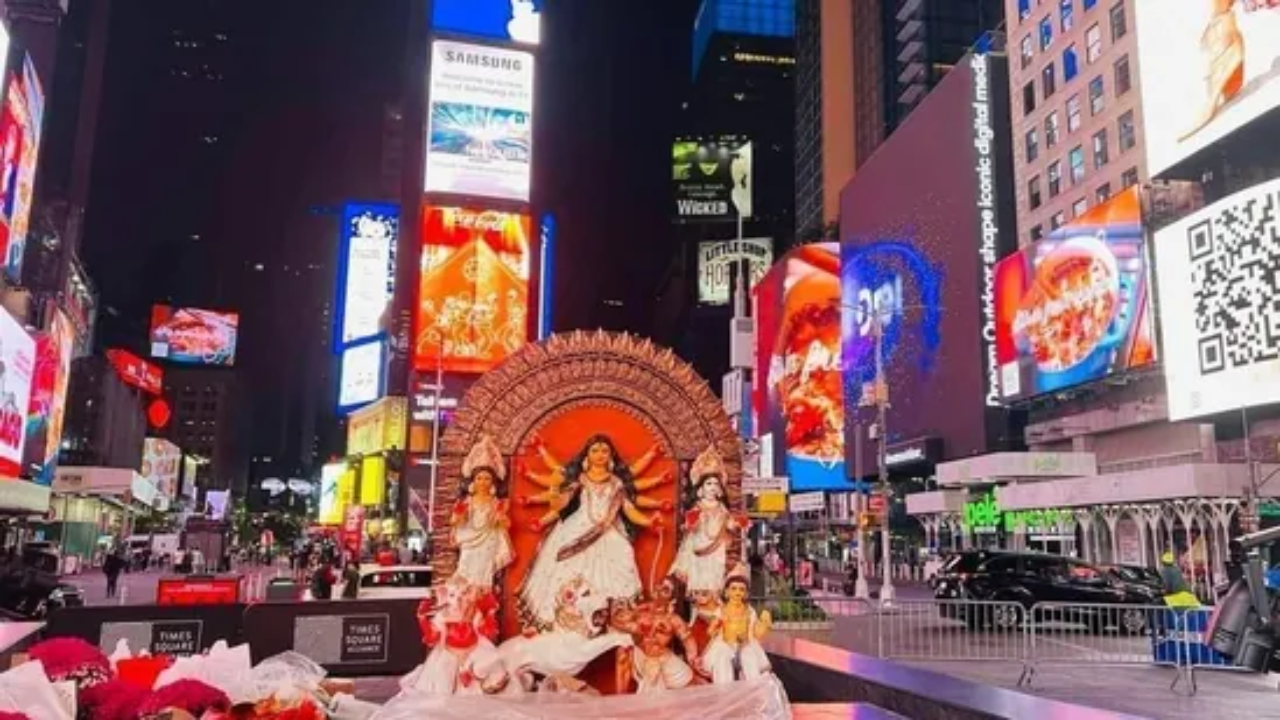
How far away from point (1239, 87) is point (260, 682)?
32717mm

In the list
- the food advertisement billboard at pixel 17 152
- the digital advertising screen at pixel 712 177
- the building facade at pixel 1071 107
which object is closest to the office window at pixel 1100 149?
the building facade at pixel 1071 107

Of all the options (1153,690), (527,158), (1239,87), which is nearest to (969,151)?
(1239,87)

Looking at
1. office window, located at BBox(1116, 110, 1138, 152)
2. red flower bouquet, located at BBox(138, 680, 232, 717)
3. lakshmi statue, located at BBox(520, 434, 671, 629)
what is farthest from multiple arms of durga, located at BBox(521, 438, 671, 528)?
office window, located at BBox(1116, 110, 1138, 152)

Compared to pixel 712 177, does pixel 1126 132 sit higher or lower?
lower

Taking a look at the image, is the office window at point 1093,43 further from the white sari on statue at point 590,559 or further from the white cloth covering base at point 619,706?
the white cloth covering base at point 619,706

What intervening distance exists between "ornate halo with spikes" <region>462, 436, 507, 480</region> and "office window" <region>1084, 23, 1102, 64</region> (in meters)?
41.9

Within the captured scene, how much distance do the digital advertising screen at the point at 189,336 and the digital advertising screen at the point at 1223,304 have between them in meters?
82.2

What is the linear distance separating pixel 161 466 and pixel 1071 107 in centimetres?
7830

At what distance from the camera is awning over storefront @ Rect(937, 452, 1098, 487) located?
38781 millimetres

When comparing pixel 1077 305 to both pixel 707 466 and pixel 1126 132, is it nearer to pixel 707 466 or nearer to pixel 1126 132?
pixel 1126 132

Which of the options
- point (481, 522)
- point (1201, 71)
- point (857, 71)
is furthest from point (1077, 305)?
point (857, 71)

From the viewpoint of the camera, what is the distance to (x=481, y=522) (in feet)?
21.5

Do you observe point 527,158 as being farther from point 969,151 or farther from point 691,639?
point 691,639

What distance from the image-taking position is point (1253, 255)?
27.0 m
